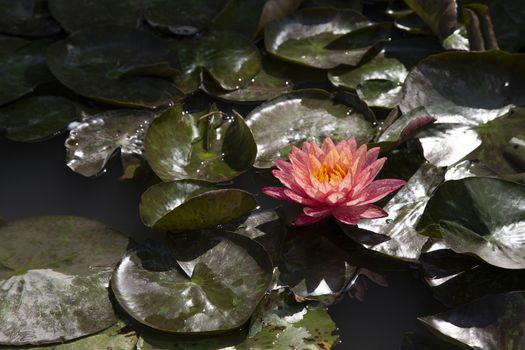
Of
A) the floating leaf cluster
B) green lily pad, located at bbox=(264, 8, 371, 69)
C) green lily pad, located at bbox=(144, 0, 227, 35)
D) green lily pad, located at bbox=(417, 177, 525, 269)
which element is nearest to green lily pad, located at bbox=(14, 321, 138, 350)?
the floating leaf cluster

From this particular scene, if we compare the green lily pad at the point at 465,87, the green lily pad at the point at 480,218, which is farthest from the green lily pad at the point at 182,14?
the green lily pad at the point at 480,218

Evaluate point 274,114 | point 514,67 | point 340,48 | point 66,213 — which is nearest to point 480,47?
point 514,67

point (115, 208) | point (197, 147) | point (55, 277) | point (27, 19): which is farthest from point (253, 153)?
point (27, 19)

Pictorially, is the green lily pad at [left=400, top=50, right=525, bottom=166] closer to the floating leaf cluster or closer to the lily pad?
the floating leaf cluster

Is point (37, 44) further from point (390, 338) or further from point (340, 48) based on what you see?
point (390, 338)

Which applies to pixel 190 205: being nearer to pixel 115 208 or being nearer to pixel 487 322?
pixel 115 208
